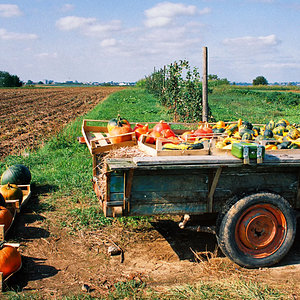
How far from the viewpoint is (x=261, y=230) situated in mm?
4109

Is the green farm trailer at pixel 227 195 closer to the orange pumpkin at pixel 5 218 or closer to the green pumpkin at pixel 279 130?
the green pumpkin at pixel 279 130

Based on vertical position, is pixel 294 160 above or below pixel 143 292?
above

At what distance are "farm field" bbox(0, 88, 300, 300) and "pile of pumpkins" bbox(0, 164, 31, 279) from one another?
0.15 meters

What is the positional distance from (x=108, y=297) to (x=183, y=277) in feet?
2.88

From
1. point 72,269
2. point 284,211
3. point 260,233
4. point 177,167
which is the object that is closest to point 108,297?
point 72,269

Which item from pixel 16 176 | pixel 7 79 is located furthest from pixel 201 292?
pixel 7 79

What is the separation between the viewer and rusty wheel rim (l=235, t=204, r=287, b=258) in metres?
4.04

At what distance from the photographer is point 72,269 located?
14.2ft

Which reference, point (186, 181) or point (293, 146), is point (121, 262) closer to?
point (186, 181)

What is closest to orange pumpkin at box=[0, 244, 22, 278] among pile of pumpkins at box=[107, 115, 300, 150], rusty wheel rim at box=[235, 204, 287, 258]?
pile of pumpkins at box=[107, 115, 300, 150]

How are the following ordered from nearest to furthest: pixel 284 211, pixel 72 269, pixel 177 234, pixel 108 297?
pixel 108 297 → pixel 284 211 → pixel 72 269 → pixel 177 234

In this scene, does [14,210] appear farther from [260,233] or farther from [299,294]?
[299,294]

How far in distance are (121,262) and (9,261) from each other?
1.29m

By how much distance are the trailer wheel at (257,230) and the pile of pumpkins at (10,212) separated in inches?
90.2
